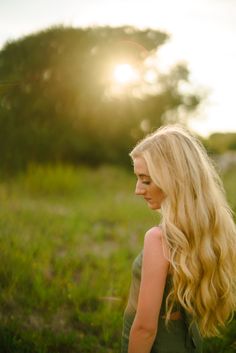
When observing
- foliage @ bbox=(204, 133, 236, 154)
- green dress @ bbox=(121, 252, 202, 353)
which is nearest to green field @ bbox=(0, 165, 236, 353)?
green dress @ bbox=(121, 252, 202, 353)

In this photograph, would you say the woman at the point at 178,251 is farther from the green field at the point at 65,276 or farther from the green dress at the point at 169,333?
the green field at the point at 65,276

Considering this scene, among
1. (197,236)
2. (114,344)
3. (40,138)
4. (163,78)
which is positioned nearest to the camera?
(197,236)

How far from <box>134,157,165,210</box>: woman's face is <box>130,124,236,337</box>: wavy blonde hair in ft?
0.18

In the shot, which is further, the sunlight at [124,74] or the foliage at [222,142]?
the foliage at [222,142]

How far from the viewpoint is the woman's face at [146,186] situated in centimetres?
228

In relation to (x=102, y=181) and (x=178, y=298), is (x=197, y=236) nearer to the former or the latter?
(x=178, y=298)

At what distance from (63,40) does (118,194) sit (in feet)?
16.0

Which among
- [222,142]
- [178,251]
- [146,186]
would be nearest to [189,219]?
[178,251]

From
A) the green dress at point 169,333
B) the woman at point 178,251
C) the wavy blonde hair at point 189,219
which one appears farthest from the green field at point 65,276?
the wavy blonde hair at point 189,219

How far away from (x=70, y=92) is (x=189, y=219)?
11259 mm

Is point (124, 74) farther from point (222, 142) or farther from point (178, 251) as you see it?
point (178, 251)

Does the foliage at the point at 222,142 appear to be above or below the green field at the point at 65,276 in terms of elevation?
above

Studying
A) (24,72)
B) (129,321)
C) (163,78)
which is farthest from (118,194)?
(129,321)

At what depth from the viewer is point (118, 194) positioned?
1232 cm
